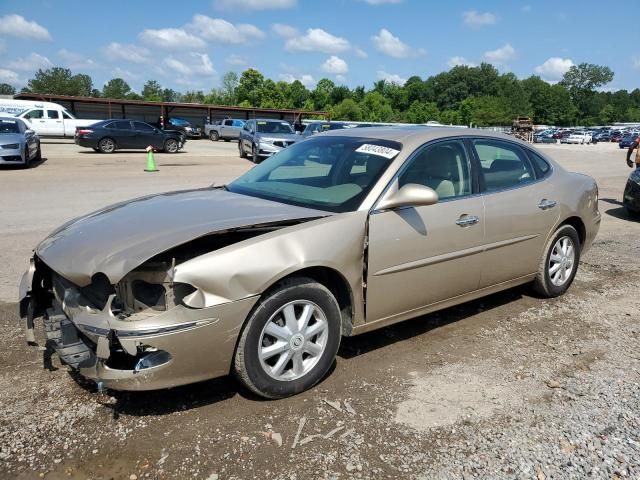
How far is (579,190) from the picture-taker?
5.21 metres

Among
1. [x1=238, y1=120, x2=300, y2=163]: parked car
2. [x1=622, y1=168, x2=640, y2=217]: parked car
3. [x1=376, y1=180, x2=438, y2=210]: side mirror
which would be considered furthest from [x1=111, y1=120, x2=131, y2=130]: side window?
[x1=376, y1=180, x2=438, y2=210]: side mirror

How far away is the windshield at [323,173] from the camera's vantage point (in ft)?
12.2

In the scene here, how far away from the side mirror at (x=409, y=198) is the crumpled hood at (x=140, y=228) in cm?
43

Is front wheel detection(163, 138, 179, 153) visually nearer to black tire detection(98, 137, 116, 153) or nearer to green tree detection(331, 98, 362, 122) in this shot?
black tire detection(98, 137, 116, 153)

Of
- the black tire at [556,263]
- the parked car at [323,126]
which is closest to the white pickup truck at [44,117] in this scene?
the parked car at [323,126]

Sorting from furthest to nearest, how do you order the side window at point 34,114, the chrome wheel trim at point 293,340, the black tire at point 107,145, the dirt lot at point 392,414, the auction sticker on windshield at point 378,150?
the side window at point 34,114, the black tire at point 107,145, the auction sticker on windshield at point 378,150, the chrome wheel trim at point 293,340, the dirt lot at point 392,414

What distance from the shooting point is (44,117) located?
30.7 m

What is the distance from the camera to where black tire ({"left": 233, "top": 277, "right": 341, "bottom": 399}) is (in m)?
3.02

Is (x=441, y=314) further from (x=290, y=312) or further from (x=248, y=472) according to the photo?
(x=248, y=472)

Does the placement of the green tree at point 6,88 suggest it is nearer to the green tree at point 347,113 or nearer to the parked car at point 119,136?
the green tree at point 347,113

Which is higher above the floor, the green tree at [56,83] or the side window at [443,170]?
the green tree at [56,83]

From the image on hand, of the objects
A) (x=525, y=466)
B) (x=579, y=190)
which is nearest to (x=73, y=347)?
(x=525, y=466)

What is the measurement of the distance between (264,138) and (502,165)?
17.5 metres

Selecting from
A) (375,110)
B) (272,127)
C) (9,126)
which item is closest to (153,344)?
(9,126)
